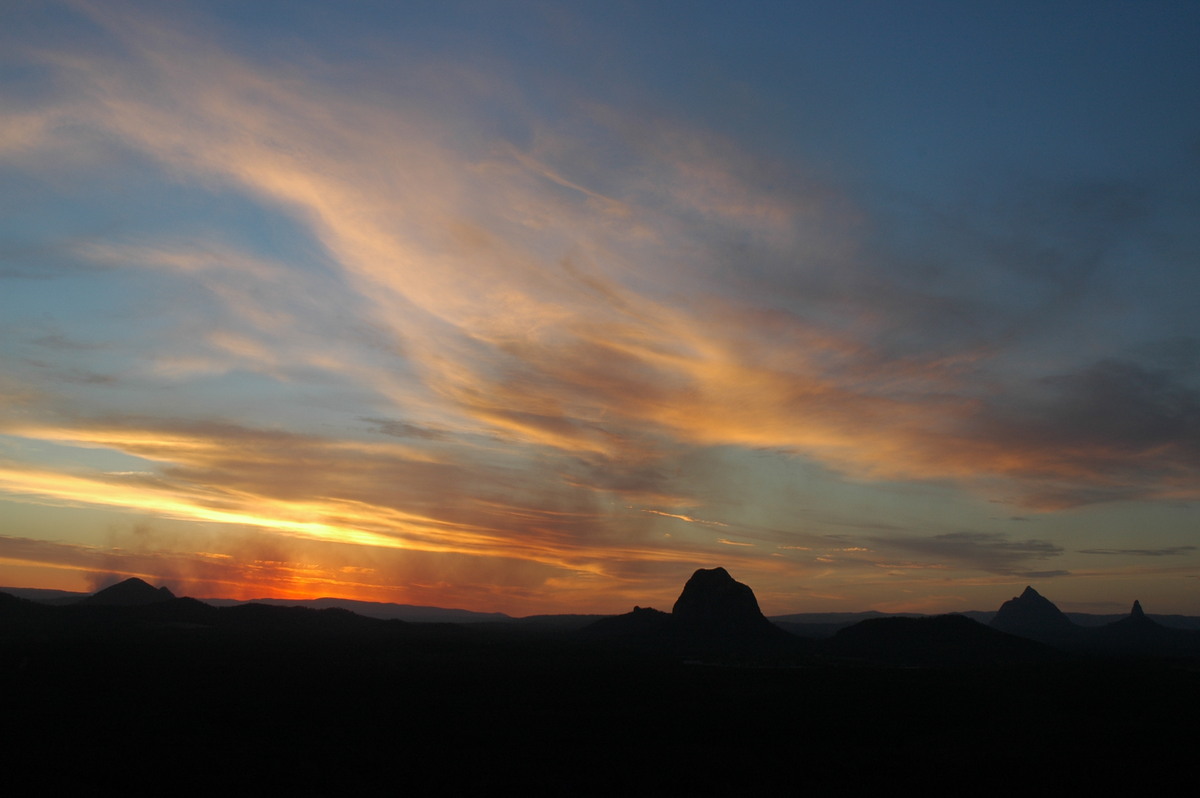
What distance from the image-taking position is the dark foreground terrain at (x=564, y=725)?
57938mm

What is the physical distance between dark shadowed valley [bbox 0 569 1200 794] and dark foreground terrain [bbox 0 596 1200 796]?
328 millimetres

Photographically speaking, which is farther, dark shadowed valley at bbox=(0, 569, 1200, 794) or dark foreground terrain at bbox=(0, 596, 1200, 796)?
dark shadowed valley at bbox=(0, 569, 1200, 794)

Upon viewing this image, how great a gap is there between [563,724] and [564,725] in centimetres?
53

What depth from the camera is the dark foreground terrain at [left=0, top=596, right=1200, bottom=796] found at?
2281 inches

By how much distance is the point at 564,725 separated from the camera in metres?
78.8

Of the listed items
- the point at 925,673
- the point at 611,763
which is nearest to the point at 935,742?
A: the point at 611,763

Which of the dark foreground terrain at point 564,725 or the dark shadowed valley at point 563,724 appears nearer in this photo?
the dark foreground terrain at point 564,725

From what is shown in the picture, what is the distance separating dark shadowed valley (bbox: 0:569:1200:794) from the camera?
191 feet

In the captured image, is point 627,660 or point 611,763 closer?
point 611,763

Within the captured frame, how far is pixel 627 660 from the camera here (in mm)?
150250

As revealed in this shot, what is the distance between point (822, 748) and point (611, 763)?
2084 cm

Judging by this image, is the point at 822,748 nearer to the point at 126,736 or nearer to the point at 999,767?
the point at 999,767

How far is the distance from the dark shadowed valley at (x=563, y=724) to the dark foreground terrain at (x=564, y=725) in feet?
1.08

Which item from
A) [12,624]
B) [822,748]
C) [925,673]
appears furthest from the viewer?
[12,624]
